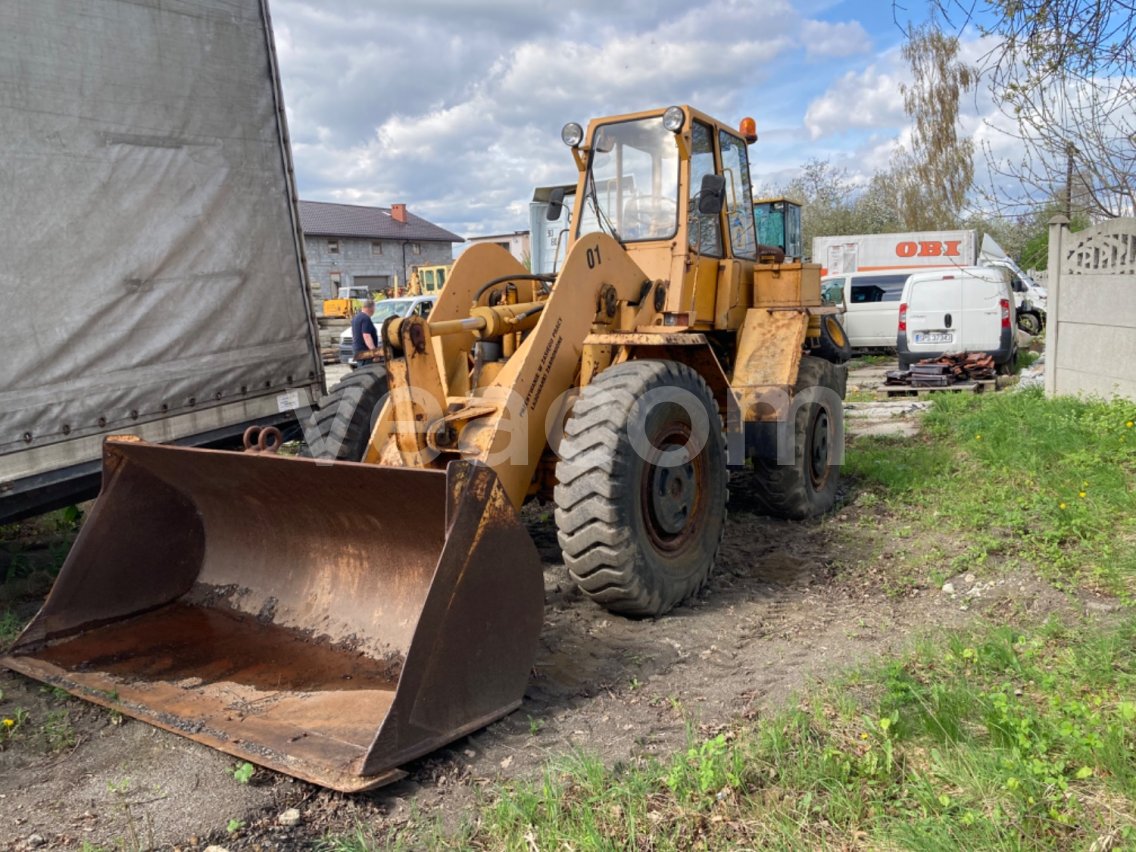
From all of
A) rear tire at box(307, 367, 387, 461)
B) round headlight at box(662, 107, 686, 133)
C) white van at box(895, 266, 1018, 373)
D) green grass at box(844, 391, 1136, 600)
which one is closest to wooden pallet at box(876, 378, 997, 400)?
white van at box(895, 266, 1018, 373)

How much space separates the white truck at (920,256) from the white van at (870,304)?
169cm

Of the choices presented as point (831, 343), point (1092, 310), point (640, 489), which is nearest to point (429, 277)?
point (1092, 310)

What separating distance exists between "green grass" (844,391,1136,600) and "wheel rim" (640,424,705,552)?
1.69 m

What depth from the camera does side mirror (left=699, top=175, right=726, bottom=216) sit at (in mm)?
5098

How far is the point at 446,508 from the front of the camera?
10.4 feet

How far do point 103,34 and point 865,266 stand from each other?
20.5 metres

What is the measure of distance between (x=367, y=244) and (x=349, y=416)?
47218 mm

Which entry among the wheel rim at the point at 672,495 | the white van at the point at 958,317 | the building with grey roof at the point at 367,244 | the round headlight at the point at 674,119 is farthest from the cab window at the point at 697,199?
the building with grey roof at the point at 367,244

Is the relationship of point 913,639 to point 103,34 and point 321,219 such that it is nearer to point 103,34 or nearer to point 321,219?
point 103,34

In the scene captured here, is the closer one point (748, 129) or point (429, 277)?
point (748, 129)

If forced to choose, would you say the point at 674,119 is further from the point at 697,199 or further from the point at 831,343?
the point at 831,343

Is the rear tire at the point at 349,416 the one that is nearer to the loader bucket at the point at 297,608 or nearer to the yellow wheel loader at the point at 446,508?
the yellow wheel loader at the point at 446,508

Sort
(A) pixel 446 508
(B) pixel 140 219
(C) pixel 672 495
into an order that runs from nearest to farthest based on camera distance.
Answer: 1. (A) pixel 446 508
2. (C) pixel 672 495
3. (B) pixel 140 219

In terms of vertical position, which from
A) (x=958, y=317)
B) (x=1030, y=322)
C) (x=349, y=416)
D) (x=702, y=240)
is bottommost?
(x=349, y=416)
